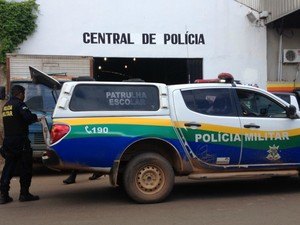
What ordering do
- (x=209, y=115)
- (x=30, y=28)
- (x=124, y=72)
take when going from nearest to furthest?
(x=209, y=115), (x=30, y=28), (x=124, y=72)

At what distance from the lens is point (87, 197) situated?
324 inches

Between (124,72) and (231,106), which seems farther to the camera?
(124,72)

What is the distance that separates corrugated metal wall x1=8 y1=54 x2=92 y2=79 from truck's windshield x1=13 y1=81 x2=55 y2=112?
1.73 meters

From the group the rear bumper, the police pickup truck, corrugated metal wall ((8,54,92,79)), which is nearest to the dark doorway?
corrugated metal wall ((8,54,92,79))

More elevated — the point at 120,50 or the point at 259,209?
the point at 120,50

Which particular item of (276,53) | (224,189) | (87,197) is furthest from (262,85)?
(87,197)

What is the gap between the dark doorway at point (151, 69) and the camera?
18344 mm

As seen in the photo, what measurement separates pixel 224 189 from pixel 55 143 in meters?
3.31

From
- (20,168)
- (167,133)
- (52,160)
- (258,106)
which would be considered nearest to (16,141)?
(20,168)

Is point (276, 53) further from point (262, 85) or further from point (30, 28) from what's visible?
point (30, 28)

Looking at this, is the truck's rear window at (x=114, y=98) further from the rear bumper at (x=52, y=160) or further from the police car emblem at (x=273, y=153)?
the police car emblem at (x=273, y=153)

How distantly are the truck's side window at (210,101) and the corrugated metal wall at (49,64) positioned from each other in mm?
6027

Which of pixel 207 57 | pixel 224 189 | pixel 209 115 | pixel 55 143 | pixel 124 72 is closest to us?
pixel 55 143

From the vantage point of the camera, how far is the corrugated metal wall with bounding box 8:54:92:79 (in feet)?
41.8
